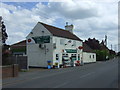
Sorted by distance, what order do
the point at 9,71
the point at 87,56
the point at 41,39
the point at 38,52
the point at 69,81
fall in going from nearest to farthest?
the point at 69,81, the point at 9,71, the point at 38,52, the point at 41,39, the point at 87,56

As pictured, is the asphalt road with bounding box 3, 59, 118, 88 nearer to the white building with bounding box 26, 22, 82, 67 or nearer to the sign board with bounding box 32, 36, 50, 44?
the white building with bounding box 26, 22, 82, 67

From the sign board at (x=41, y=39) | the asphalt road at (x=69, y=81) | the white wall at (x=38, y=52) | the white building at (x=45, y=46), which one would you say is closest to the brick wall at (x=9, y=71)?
the asphalt road at (x=69, y=81)

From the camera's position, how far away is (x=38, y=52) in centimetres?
3075

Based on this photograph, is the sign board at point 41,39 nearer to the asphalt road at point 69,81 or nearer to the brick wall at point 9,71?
the asphalt road at point 69,81

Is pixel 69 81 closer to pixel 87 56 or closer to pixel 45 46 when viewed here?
pixel 45 46

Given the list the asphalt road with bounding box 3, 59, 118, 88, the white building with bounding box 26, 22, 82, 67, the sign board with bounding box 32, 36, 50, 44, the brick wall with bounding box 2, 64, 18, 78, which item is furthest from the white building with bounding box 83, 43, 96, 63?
the brick wall with bounding box 2, 64, 18, 78

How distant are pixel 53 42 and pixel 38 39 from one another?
3278 millimetres

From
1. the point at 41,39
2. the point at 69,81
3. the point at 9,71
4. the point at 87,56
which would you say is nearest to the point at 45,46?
the point at 41,39

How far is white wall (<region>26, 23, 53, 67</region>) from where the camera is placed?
2967cm

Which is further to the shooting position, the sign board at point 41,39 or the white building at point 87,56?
the white building at point 87,56

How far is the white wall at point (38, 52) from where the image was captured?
97.3 feet

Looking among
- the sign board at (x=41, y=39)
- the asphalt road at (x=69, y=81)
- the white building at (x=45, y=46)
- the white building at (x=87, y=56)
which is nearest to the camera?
the asphalt road at (x=69, y=81)

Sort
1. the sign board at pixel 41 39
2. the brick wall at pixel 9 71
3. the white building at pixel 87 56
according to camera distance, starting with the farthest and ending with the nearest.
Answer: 1. the white building at pixel 87 56
2. the sign board at pixel 41 39
3. the brick wall at pixel 9 71

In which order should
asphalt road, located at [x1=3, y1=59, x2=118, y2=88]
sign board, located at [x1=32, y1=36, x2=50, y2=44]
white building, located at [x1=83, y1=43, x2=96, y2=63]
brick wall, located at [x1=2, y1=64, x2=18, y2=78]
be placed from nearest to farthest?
asphalt road, located at [x1=3, y1=59, x2=118, y2=88], brick wall, located at [x1=2, y1=64, x2=18, y2=78], sign board, located at [x1=32, y1=36, x2=50, y2=44], white building, located at [x1=83, y1=43, x2=96, y2=63]
